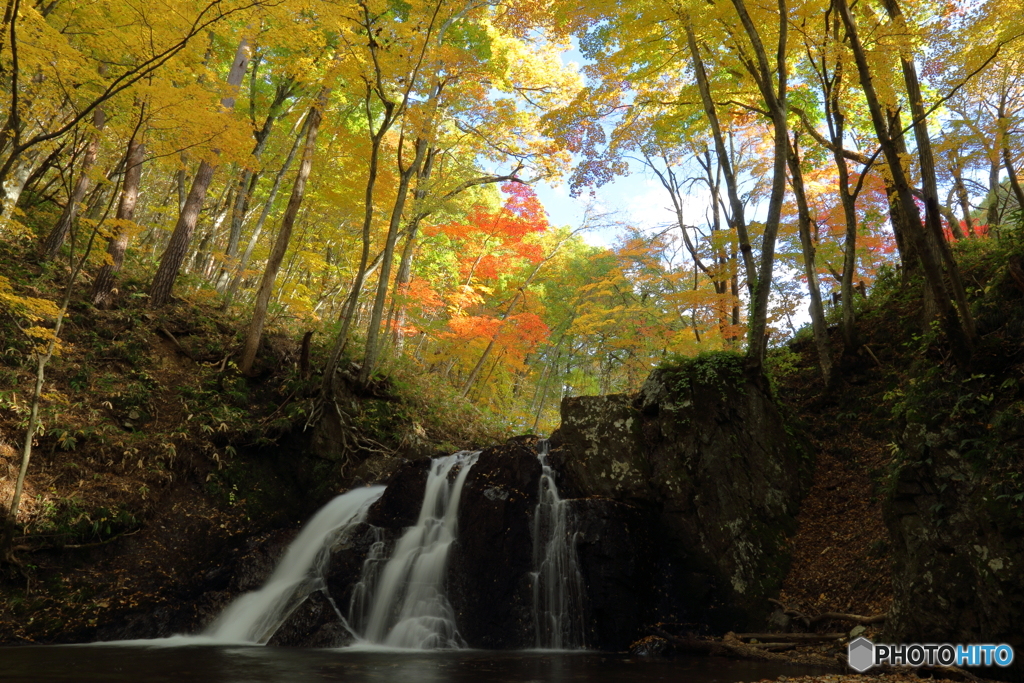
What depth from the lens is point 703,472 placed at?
7312 millimetres

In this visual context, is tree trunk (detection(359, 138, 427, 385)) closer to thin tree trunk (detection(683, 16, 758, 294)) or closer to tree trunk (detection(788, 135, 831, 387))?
thin tree trunk (detection(683, 16, 758, 294))

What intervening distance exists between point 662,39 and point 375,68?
5.00 metres

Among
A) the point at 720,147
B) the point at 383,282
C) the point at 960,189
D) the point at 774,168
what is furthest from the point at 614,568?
the point at 960,189

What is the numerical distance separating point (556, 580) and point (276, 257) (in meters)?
7.34

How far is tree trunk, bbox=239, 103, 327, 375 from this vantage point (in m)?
9.94

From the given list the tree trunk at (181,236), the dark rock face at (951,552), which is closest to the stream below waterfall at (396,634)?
the dark rock face at (951,552)

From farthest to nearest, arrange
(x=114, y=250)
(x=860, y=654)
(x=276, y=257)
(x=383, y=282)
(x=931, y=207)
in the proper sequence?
(x=114, y=250), (x=276, y=257), (x=383, y=282), (x=931, y=207), (x=860, y=654)

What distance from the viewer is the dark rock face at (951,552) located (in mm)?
4184

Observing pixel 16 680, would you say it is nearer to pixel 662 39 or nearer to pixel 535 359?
pixel 662 39

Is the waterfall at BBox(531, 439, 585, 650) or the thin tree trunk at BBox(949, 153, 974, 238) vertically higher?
the thin tree trunk at BBox(949, 153, 974, 238)

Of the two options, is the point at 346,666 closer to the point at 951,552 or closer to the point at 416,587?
the point at 416,587

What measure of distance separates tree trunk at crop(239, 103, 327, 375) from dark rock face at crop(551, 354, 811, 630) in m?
5.84

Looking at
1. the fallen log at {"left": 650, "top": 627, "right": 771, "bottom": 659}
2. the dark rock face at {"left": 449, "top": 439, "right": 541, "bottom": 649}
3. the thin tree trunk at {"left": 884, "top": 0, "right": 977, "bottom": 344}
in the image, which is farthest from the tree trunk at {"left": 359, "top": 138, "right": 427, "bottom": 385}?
the thin tree trunk at {"left": 884, "top": 0, "right": 977, "bottom": 344}

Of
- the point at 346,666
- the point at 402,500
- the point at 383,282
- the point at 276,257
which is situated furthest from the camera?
the point at 276,257
